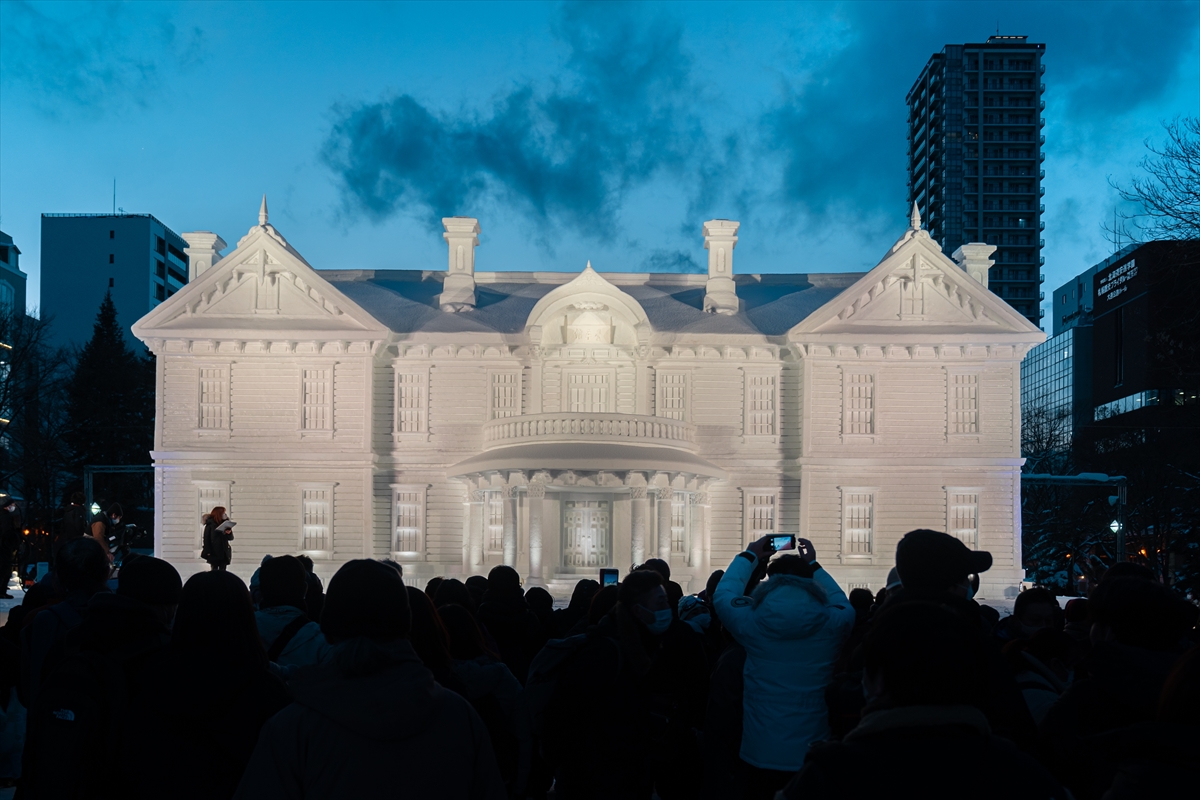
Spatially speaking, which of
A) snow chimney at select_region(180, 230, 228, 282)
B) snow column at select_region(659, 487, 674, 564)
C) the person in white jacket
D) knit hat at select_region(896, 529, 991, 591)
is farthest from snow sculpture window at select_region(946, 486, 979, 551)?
knit hat at select_region(896, 529, 991, 591)

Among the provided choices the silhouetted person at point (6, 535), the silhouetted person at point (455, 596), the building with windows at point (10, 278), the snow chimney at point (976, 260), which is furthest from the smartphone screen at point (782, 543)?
the building with windows at point (10, 278)

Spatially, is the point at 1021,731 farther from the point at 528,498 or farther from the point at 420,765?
the point at 528,498

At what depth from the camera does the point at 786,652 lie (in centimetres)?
652

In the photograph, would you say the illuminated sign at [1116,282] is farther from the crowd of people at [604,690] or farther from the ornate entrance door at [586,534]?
the crowd of people at [604,690]

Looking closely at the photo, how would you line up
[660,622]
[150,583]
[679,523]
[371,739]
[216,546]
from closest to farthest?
[371,739] < [150,583] < [660,622] < [216,546] < [679,523]

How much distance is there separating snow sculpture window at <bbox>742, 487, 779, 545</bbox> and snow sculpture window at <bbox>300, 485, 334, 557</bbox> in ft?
42.6

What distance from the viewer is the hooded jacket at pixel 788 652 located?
21.0ft

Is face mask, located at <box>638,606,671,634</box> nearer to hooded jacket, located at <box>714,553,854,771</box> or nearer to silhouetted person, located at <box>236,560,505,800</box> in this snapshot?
hooded jacket, located at <box>714,553,854,771</box>

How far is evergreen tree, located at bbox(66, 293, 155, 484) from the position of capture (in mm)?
62906

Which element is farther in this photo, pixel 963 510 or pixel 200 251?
pixel 200 251

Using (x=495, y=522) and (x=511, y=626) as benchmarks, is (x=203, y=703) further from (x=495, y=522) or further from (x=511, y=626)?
(x=495, y=522)

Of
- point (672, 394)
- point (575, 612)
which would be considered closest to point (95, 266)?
point (672, 394)

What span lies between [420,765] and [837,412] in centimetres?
3107

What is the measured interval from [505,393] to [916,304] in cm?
1323
